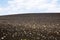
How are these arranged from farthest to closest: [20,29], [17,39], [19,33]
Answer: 1. [20,29]
2. [19,33]
3. [17,39]

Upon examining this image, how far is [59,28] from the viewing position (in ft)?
56.7

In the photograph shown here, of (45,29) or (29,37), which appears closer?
(29,37)

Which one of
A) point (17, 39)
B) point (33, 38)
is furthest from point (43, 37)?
point (17, 39)

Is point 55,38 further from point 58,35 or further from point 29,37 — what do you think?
point 29,37

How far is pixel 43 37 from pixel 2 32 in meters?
3.41

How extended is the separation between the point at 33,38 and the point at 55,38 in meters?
1.67

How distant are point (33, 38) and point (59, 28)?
4015mm

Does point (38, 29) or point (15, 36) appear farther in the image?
point (38, 29)

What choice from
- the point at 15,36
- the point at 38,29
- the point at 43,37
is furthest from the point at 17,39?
the point at 38,29

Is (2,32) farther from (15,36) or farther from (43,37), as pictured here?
(43,37)

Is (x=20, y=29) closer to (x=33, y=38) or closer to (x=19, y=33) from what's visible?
(x=19, y=33)

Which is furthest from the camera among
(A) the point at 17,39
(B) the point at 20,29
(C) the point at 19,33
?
(B) the point at 20,29

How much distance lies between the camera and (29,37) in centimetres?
1430

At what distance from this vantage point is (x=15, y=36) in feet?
47.7
